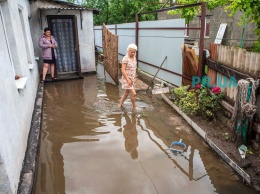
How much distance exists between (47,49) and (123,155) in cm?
578

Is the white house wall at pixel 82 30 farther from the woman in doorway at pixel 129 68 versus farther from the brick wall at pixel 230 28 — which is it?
the brick wall at pixel 230 28

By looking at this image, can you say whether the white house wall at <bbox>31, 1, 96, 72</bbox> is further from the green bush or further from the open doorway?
the green bush

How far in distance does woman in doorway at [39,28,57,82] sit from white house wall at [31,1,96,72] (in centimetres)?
74

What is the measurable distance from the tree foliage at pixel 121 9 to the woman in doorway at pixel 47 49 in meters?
9.23

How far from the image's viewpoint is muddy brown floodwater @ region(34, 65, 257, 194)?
301 cm

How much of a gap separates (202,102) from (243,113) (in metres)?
1.34

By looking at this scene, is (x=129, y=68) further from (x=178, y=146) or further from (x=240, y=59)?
(x=240, y=59)

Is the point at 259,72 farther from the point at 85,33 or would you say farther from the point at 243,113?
the point at 85,33

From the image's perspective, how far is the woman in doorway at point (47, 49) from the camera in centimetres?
773

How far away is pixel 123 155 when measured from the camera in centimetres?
371

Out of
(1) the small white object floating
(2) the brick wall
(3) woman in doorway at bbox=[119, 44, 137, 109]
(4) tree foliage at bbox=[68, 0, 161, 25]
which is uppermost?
(4) tree foliage at bbox=[68, 0, 161, 25]

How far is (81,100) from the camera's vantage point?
6441 mm

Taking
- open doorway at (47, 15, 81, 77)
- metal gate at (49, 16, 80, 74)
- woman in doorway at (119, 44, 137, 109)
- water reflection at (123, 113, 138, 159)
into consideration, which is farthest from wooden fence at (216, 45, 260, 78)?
metal gate at (49, 16, 80, 74)

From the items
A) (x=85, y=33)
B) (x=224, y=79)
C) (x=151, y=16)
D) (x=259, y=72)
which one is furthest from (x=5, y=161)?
(x=151, y=16)
